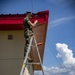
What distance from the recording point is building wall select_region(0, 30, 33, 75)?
10.2 metres

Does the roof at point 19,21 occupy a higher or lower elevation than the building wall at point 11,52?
higher

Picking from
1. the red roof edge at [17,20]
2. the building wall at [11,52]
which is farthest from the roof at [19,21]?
the building wall at [11,52]

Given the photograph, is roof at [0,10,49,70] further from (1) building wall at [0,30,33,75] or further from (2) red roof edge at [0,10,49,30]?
(1) building wall at [0,30,33,75]

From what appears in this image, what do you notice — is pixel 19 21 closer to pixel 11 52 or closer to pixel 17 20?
pixel 17 20

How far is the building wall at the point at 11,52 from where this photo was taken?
10.2 meters

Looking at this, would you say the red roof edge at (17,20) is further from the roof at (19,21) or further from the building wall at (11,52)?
the building wall at (11,52)

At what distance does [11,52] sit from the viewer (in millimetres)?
10367

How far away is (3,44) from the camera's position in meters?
10.5

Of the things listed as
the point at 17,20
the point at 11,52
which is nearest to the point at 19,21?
the point at 17,20

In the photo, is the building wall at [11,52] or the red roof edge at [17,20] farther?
the building wall at [11,52]

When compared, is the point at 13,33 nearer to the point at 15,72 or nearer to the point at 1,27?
the point at 1,27

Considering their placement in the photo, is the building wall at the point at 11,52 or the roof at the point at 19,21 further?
the building wall at the point at 11,52

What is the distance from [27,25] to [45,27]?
1.58m

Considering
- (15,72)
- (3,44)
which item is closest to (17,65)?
(15,72)
